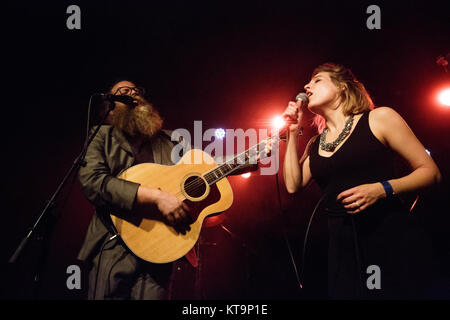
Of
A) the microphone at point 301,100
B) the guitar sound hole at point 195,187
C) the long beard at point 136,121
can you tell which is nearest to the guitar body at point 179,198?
the guitar sound hole at point 195,187

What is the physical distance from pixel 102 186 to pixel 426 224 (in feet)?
14.3

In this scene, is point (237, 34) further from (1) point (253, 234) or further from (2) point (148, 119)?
(1) point (253, 234)

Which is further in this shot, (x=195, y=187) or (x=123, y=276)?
(x=195, y=187)

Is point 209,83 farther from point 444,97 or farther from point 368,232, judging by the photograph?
point 368,232

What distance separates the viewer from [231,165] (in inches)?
94.0

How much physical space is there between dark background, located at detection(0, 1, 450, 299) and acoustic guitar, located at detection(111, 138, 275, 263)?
79.0 inches

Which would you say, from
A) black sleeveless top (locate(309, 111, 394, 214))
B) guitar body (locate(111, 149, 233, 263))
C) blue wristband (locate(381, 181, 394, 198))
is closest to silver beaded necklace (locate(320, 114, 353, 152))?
black sleeveless top (locate(309, 111, 394, 214))

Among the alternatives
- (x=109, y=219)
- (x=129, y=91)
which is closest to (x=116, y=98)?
(x=129, y=91)

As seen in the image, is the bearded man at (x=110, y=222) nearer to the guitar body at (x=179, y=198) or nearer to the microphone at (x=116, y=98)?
the guitar body at (x=179, y=198)

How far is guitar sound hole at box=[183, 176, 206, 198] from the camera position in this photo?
2.22 metres

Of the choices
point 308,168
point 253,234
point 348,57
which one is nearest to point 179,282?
point 253,234

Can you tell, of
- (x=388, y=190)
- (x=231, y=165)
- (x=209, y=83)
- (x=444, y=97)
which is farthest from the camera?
(x=209, y=83)

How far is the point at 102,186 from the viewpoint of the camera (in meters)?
2.00
